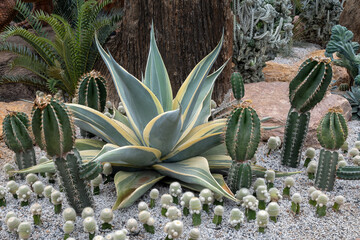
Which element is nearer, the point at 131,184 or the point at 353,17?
the point at 131,184

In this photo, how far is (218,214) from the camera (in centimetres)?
218

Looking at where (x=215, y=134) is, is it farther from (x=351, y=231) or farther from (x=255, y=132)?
(x=351, y=231)

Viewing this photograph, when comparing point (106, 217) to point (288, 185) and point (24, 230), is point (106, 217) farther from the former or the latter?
point (288, 185)

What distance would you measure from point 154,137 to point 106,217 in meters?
0.57

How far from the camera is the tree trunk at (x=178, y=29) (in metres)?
3.52

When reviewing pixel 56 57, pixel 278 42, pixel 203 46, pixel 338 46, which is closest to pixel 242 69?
pixel 278 42

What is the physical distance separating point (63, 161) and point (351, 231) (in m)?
1.72

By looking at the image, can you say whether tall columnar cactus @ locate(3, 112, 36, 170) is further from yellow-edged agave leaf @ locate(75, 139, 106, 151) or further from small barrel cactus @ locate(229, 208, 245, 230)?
small barrel cactus @ locate(229, 208, 245, 230)

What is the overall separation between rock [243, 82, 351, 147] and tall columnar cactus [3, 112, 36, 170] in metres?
1.95

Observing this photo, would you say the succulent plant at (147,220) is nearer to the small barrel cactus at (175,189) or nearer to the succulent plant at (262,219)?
the small barrel cactus at (175,189)

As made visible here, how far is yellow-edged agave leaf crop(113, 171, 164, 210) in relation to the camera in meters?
2.28

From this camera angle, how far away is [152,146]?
8.11 feet

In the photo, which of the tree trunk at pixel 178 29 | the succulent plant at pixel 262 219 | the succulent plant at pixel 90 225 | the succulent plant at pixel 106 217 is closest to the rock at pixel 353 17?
the tree trunk at pixel 178 29

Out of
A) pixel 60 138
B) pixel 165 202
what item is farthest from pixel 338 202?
pixel 60 138
